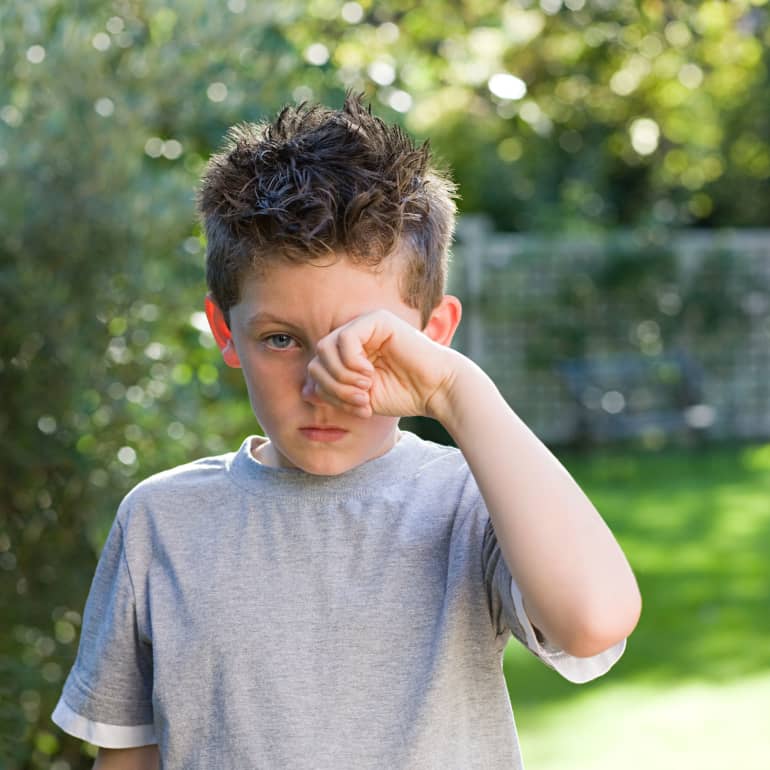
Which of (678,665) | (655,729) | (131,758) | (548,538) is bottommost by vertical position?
(678,665)

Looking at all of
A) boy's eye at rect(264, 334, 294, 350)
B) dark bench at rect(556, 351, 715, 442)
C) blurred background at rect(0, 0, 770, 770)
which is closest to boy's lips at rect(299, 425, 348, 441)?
boy's eye at rect(264, 334, 294, 350)

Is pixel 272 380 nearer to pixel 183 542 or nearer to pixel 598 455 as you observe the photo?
pixel 183 542

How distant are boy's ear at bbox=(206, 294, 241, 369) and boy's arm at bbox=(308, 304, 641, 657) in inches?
9.2

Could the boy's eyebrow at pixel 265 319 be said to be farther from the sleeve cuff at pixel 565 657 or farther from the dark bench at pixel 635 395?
the dark bench at pixel 635 395

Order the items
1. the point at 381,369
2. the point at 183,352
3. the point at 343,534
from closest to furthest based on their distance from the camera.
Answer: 1. the point at 381,369
2. the point at 343,534
3. the point at 183,352

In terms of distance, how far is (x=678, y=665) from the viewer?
231 inches

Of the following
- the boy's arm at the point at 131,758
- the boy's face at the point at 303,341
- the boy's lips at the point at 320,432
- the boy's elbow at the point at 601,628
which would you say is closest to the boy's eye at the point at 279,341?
the boy's face at the point at 303,341

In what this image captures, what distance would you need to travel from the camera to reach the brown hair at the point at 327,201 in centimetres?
171

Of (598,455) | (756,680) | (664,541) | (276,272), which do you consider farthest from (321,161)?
(598,455)

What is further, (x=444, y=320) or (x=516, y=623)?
(x=444, y=320)

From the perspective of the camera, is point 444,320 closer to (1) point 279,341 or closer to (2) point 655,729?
(1) point 279,341

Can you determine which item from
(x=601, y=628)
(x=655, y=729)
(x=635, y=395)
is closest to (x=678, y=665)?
(x=655, y=729)

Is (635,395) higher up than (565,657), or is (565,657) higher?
(565,657)

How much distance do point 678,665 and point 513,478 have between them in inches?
178
